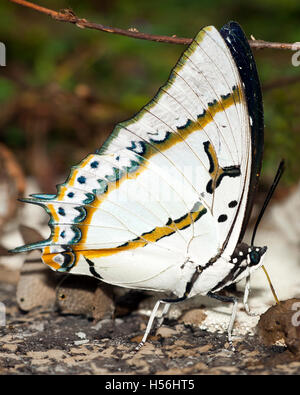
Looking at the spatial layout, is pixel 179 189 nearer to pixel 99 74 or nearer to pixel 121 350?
pixel 121 350

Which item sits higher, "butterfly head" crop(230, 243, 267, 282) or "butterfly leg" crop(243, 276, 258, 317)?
"butterfly head" crop(230, 243, 267, 282)

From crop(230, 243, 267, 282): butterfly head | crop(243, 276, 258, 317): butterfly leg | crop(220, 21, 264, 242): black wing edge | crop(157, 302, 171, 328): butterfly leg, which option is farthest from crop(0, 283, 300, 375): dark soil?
crop(220, 21, 264, 242): black wing edge

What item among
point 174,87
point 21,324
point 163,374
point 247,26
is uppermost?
point 247,26

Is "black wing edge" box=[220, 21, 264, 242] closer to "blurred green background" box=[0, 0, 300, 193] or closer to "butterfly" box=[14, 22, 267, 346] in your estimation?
"butterfly" box=[14, 22, 267, 346]

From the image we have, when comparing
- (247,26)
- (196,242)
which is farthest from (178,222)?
(247,26)

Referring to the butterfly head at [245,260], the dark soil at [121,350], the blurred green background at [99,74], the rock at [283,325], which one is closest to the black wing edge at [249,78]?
the butterfly head at [245,260]

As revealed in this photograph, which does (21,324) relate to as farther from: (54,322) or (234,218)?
(234,218)

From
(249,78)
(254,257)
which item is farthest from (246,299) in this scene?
(249,78)
